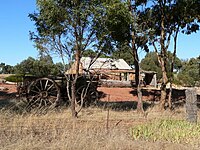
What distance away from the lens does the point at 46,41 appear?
532 inches

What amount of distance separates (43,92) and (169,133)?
10107mm

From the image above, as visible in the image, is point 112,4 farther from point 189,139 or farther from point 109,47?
point 189,139

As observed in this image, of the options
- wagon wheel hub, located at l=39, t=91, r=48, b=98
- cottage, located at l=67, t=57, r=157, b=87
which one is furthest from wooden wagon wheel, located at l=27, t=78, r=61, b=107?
cottage, located at l=67, t=57, r=157, b=87

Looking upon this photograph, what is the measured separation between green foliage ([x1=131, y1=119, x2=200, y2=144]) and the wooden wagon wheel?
343 inches

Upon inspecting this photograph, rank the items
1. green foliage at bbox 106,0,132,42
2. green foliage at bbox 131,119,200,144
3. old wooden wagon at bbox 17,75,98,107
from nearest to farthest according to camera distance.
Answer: green foliage at bbox 131,119,200,144 → green foliage at bbox 106,0,132,42 → old wooden wagon at bbox 17,75,98,107

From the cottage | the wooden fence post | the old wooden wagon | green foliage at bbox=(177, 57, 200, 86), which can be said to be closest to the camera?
the wooden fence post

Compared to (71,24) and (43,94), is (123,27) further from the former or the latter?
(43,94)

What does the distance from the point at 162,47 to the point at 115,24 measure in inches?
236

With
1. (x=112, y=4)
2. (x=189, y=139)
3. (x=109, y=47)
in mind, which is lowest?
(x=189, y=139)

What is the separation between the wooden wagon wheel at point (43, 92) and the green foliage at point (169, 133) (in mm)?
8724

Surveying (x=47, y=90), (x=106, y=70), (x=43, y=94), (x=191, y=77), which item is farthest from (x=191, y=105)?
(x=191, y=77)

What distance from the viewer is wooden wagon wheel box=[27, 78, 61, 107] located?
59.7 ft

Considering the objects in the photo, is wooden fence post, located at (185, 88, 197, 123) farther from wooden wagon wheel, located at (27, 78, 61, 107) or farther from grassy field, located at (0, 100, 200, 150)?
wooden wagon wheel, located at (27, 78, 61, 107)

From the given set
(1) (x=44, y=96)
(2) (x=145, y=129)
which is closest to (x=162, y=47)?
(1) (x=44, y=96)
